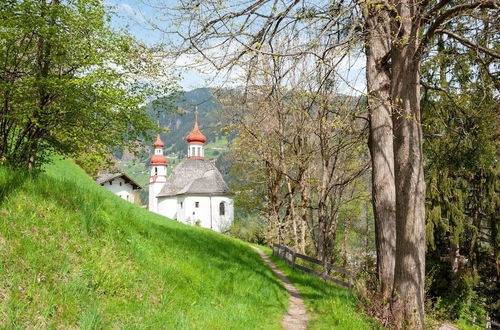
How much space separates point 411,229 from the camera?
6.20m

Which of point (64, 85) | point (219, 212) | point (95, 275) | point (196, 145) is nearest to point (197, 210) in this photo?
point (219, 212)

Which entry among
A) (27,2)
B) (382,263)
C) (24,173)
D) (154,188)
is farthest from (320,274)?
(154,188)

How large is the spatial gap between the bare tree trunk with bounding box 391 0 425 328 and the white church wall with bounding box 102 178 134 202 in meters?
50.7

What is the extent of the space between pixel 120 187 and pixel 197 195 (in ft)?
36.3

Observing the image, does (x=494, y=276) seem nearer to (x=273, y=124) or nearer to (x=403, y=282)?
(x=273, y=124)

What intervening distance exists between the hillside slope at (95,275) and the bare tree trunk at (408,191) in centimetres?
234

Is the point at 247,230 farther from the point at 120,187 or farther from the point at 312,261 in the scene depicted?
the point at 312,261

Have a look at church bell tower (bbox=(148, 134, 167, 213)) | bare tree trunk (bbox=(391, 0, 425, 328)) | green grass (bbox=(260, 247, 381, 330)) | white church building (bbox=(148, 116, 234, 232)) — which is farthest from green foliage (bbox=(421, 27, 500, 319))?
church bell tower (bbox=(148, 134, 167, 213))

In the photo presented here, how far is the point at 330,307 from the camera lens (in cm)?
758

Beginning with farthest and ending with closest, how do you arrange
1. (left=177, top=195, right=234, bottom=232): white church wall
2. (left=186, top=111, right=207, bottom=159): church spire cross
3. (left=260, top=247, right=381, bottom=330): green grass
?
(left=186, top=111, right=207, bottom=159): church spire cross → (left=177, top=195, right=234, bottom=232): white church wall → (left=260, top=247, right=381, bottom=330): green grass

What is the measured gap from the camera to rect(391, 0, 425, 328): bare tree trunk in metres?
6.19

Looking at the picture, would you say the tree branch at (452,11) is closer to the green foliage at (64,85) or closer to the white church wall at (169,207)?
the green foliage at (64,85)

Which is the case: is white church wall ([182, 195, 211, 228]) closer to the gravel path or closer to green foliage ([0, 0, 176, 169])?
green foliage ([0, 0, 176, 169])

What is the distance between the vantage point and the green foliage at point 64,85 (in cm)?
982
